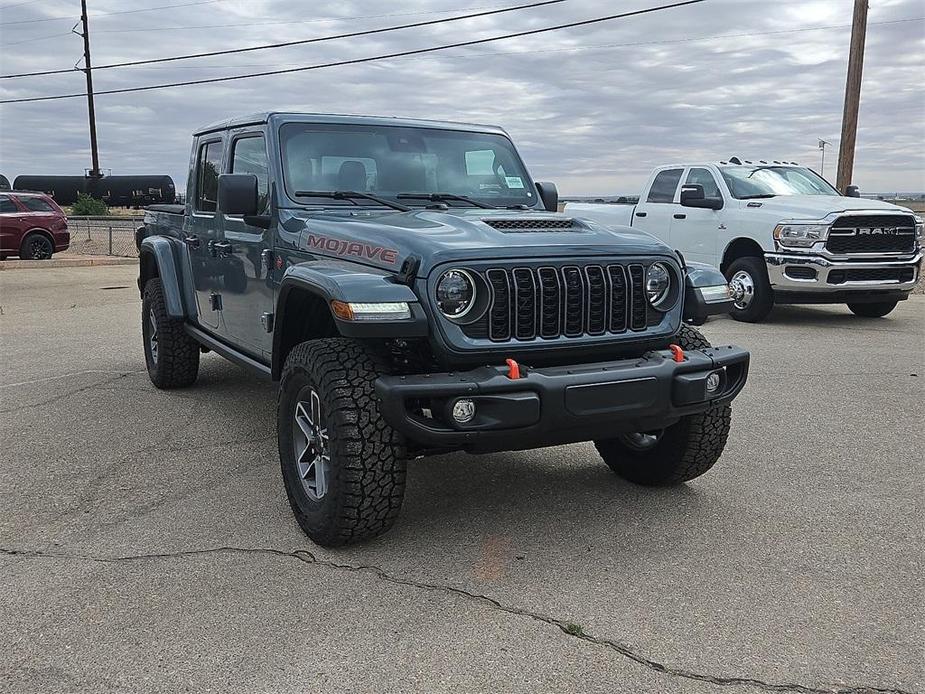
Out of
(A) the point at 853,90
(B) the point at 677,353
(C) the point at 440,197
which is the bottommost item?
(B) the point at 677,353

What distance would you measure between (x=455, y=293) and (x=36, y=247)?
64.1 ft

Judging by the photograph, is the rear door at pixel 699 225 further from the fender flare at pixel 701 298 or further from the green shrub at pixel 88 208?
the green shrub at pixel 88 208

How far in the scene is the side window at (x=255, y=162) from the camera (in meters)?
5.15

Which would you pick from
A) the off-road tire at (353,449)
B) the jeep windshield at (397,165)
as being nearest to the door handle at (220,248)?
the jeep windshield at (397,165)

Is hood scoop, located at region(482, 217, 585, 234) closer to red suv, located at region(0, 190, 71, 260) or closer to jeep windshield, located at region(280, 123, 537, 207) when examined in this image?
jeep windshield, located at region(280, 123, 537, 207)

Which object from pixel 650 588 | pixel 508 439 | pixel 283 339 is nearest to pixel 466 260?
pixel 508 439

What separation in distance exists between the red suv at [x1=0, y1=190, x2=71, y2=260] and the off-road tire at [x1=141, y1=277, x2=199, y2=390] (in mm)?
15159

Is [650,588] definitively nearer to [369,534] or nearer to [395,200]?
[369,534]

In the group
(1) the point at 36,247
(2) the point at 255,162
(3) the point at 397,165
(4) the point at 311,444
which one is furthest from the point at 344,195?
(1) the point at 36,247

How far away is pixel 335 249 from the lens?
439cm

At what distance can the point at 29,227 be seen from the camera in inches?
809

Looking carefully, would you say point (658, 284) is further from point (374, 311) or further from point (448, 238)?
point (374, 311)

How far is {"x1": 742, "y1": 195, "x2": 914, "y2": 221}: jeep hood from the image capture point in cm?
1069

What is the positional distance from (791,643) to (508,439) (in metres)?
1.24
